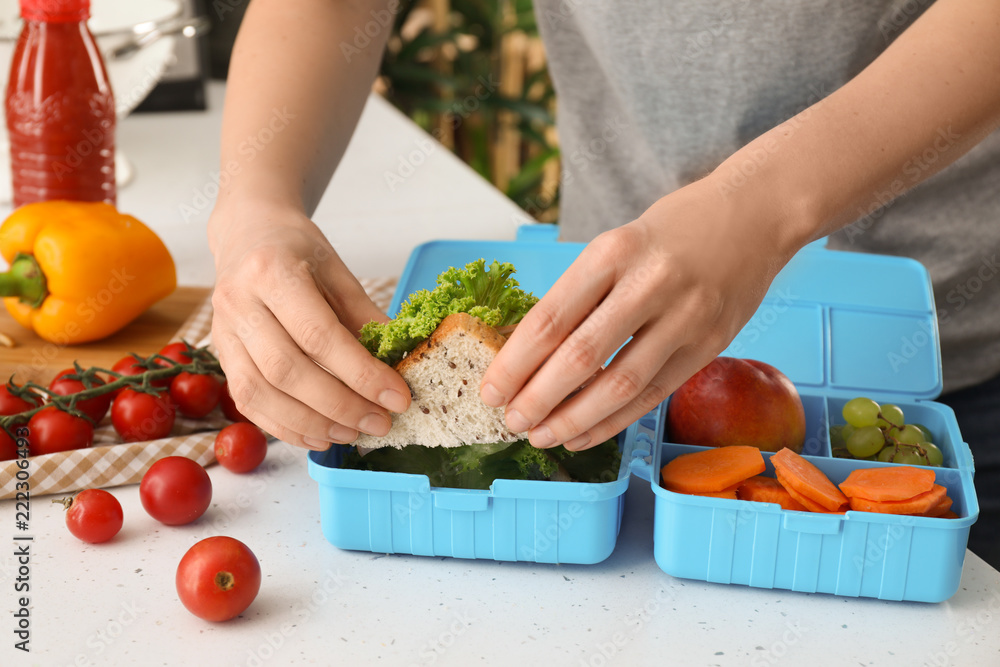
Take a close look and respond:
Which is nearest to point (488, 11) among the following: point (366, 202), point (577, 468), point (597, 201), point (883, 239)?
point (366, 202)

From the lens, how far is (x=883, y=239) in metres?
1.18

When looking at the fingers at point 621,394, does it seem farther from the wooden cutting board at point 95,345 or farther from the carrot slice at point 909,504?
the wooden cutting board at point 95,345

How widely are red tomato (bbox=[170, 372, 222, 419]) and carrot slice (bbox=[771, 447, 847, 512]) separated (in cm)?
61

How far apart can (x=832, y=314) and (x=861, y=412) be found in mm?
249

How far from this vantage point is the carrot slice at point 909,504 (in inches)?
29.5

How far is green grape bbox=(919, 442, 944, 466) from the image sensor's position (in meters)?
0.85

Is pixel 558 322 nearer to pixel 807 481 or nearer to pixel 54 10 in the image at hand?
pixel 807 481

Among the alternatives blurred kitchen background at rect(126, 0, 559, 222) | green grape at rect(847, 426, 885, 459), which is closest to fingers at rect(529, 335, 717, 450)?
green grape at rect(847, 426, 885, 459)

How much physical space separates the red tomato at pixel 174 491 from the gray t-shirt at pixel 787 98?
0.76m

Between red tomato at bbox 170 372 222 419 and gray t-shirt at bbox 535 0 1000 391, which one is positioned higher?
gray t-shirt at bbox 535 0 1000 391

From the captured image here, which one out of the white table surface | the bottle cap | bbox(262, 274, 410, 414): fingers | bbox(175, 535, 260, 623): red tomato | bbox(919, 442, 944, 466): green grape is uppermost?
the bottle cap

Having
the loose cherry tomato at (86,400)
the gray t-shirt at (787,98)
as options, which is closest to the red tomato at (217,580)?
the loose cherry tomato at (86,400)

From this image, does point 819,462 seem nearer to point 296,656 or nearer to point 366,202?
point 296,656

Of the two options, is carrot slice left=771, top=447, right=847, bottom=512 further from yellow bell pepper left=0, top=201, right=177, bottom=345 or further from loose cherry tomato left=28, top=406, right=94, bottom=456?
yellow bell pepper left=0, top=201, right=177, bottom=345
